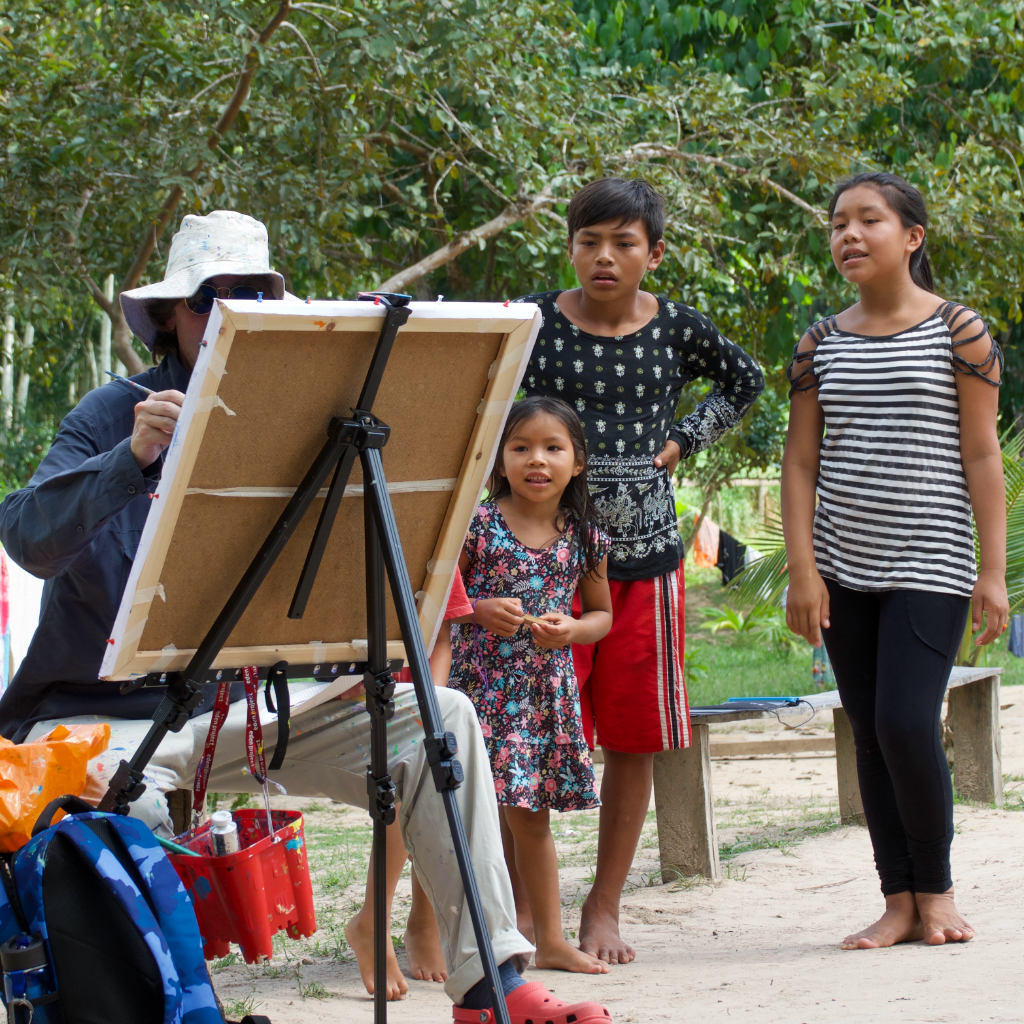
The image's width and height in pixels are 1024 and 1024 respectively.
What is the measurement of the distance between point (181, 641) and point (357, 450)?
1.66ft

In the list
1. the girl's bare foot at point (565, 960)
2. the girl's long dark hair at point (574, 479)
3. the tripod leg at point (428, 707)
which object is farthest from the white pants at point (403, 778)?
the girl's long dark hair at point (574, 479)

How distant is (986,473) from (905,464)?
194 millimetres

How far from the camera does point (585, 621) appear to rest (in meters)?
3.50

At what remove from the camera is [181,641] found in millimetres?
2504

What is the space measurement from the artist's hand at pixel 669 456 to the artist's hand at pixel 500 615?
1.92ft

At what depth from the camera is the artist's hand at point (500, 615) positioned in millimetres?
3373

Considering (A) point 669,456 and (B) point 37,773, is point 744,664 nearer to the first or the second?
(A) point 669,456

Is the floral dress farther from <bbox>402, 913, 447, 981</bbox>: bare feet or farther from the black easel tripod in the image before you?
the black easel tripod

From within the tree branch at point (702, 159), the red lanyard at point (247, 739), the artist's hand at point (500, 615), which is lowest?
the red lanyard at point (247, 739)

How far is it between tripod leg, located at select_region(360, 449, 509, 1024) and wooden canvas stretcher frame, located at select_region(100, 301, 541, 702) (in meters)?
0.15

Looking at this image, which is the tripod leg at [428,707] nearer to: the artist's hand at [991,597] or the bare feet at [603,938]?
the bare feet at [603,938]

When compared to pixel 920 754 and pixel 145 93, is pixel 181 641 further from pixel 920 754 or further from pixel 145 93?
pixel 145 93

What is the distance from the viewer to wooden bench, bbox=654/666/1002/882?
4574 millimetres

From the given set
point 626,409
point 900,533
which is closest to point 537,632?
point 626,409
